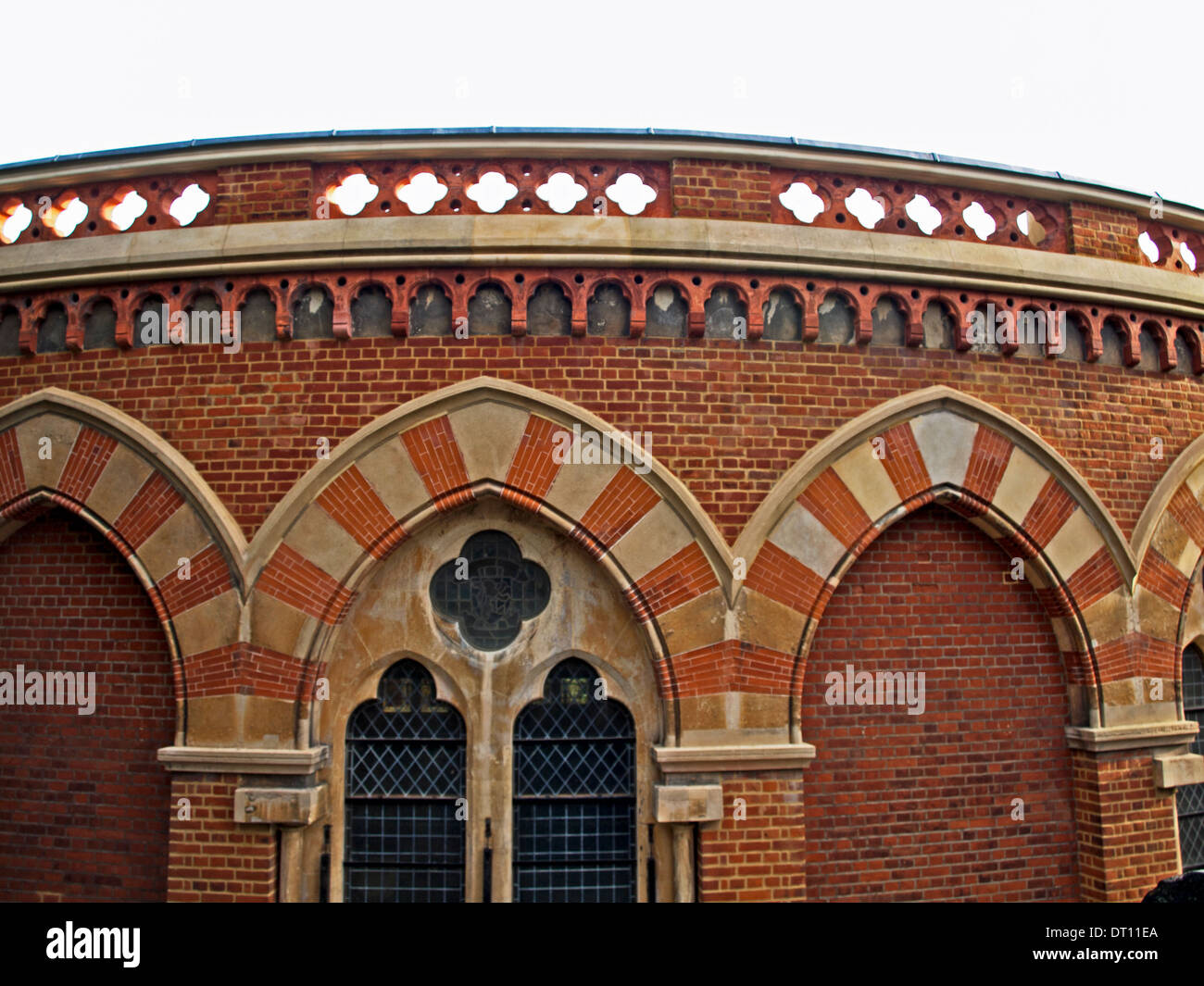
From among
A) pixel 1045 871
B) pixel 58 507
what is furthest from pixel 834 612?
pixel 58 507

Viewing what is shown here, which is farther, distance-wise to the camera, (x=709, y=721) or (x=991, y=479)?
(x=991, y=479)

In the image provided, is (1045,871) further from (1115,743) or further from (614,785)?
(614,785)

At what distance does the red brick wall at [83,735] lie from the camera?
6.51 m

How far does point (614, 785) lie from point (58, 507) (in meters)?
4.72

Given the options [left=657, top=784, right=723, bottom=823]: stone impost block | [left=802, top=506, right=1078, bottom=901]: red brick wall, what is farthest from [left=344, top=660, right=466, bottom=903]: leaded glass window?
[left=802, top=506, right=1078, bottom=901]: red brick wall

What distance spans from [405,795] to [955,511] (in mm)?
4773

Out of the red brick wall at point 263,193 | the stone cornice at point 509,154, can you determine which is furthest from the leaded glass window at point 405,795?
the stone cornice at point 509,154

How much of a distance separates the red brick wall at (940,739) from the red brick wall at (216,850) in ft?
12.9

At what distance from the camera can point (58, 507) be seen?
666 centimetres

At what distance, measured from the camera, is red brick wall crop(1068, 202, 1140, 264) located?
741 cm

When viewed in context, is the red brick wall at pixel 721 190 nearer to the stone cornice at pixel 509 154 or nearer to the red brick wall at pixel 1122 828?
the stone cornice at pixel 509 154

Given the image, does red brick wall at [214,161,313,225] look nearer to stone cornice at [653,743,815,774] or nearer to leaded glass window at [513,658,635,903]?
leaded glass window at [513,658,635,903]

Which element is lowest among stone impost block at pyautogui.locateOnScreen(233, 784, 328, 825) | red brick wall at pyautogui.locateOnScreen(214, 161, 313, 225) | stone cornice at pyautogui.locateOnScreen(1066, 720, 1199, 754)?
stone impost block at pyautogui.locateOnScreen(233, 784, 328, 825)

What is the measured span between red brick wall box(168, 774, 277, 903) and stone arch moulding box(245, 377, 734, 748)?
0.82 metres
